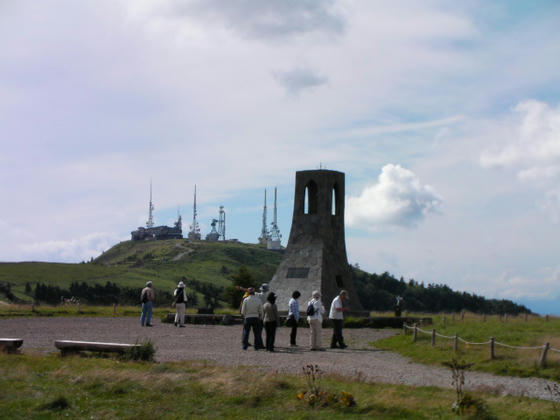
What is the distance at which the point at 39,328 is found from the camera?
20.3 meters

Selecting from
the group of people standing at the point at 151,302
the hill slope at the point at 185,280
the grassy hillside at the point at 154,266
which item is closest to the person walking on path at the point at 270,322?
the group of people standing at the point at 151,302

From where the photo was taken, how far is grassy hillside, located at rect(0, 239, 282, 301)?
88.3 m

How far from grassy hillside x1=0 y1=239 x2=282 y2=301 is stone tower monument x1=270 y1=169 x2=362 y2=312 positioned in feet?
113

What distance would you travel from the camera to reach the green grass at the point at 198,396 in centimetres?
912

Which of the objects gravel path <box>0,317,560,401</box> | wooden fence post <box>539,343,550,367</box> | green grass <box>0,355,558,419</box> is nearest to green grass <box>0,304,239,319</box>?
gravel path <box>0,317,560,401</box>

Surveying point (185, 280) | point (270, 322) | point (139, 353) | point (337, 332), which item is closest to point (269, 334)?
point (270, 322)

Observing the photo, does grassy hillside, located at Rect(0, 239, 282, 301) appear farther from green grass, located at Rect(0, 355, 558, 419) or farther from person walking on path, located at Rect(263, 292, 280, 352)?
green grass, located at Rect(0, 355, 558, 419)

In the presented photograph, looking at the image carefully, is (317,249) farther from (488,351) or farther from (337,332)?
(488,351)

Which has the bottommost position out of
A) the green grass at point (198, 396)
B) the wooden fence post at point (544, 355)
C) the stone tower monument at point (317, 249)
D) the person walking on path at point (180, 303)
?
the green grass at point (198, 396)

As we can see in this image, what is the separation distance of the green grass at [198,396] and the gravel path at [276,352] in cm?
111

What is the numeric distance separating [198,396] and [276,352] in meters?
6.02

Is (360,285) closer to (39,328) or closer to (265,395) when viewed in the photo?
(39,328)

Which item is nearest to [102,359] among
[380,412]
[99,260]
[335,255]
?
[380,412]

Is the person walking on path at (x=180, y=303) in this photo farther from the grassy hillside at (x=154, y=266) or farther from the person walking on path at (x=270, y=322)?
the grassy hillside at (x=154, y=266)
